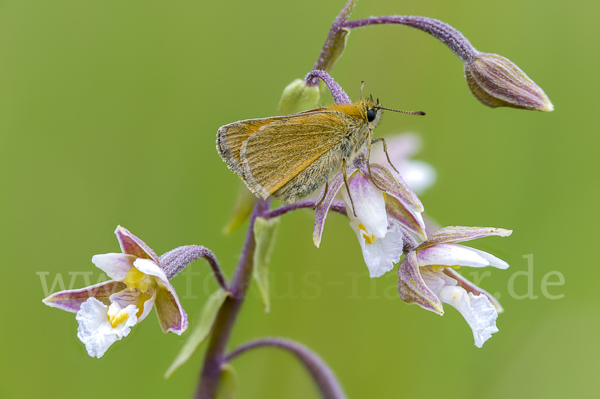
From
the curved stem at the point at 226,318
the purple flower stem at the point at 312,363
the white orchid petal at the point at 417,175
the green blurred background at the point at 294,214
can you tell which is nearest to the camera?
the curved stem at the point at 226,318

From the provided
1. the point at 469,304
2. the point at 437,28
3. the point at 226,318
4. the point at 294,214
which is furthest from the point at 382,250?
the point at 294,214

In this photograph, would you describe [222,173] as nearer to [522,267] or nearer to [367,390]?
[367,390]

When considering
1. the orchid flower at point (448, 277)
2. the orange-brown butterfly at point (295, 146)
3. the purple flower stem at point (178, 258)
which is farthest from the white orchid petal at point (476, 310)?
the purple flower stem at point (178, 258)

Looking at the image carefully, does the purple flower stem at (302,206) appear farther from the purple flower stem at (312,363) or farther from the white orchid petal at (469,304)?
the purple flower stem at (312,363)

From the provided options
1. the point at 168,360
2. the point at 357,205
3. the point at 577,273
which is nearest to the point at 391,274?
the point at 577,273

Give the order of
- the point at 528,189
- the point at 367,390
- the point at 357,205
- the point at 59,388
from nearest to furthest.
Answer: the point at 357,205 → the point at 59,388 → the point at 367,390 → the point at 528,189
